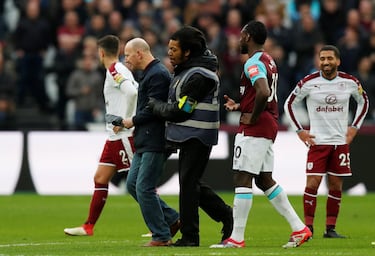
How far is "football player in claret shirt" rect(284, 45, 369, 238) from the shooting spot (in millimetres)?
15789

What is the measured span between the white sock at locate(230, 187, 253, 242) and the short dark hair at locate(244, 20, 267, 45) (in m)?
1.68

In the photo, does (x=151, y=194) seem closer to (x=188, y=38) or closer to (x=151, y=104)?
(x=151, y=104)

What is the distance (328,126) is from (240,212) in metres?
3.40

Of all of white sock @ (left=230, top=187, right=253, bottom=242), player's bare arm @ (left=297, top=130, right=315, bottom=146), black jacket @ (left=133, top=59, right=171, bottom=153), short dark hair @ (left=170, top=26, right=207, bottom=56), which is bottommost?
white sock @ (left=230, top=187, right=253, bottom=242)

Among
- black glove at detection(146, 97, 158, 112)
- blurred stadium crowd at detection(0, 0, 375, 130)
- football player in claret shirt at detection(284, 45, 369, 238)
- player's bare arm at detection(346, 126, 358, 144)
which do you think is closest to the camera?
black glove at detection(146, 97, 158, 112)

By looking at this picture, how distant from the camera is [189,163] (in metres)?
13.0

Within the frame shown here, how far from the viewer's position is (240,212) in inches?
509

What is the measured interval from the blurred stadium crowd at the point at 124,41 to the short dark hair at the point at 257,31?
42.0ft

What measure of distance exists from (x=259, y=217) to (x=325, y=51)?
4.21 metres

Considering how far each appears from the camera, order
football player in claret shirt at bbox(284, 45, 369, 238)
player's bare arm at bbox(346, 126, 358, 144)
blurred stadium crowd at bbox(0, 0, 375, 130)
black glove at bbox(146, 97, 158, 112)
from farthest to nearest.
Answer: blurred stadium crowd at bbox(0, 0, 375, 130) < player's bare arm at bbox(346, 126, 358, 144) < football player in claret shirt at bbox(284, 45, 369, 238) < black glove at bbox(146, 97, 158, 112)

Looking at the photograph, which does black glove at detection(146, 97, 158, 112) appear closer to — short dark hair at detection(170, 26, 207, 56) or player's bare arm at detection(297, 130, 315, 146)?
short dark hair at detection(170, 26, 207, 56)

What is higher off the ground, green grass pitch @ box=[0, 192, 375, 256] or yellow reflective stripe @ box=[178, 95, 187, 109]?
yellow reflective stripe @ box=[178, 95, 187, 109]

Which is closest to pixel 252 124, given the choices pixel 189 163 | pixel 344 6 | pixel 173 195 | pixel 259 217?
pixel 189 163

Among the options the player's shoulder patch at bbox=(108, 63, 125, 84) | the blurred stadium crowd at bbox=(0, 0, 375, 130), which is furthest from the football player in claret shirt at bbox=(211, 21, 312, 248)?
the blurred stadium crowd at bbox=(0, 0, 375, 130)
